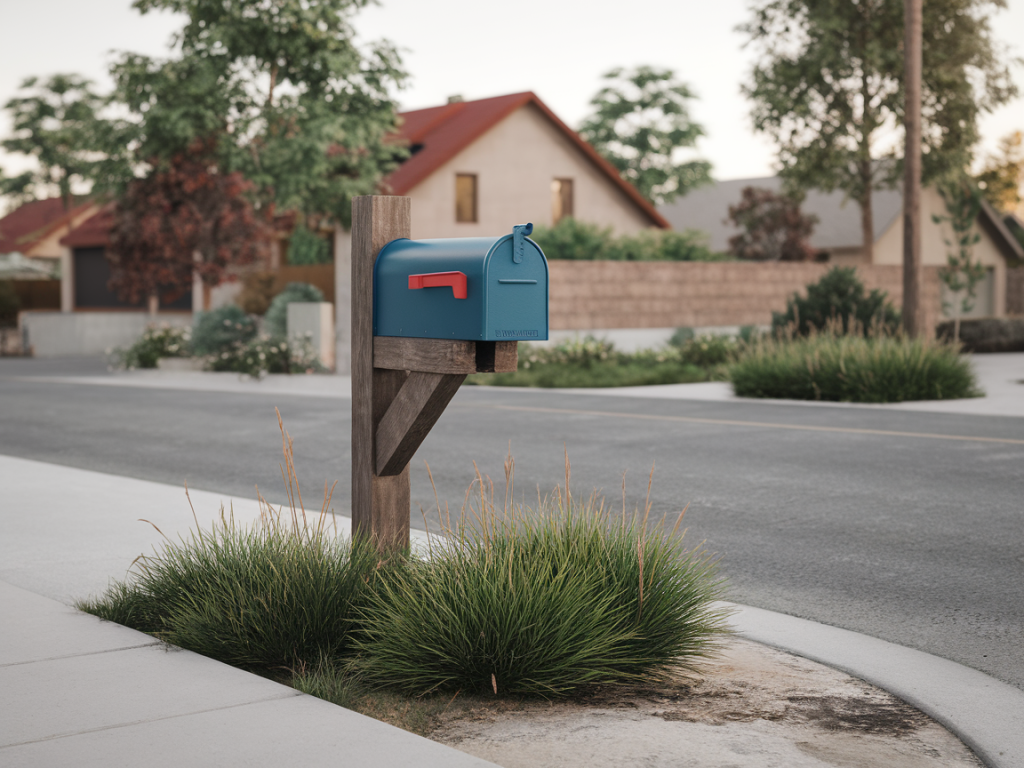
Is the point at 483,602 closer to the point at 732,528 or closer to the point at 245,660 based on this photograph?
the point at 245,660

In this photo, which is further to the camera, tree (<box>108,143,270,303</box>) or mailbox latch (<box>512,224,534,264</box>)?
tree (<box>108,143,270,303</box>)

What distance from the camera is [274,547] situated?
5.14 m

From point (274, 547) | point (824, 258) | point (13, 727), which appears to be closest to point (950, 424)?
point (274, 547)

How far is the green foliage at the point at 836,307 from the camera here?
71.8 feet

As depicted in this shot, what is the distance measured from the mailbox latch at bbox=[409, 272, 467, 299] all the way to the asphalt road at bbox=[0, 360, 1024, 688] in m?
1.21

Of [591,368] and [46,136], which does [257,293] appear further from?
[46,136]

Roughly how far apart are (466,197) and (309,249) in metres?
4.87

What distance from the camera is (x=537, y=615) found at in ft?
14.3

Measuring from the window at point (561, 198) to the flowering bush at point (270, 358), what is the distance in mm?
12780

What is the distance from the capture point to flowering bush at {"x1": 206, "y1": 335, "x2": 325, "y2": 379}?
949 inches

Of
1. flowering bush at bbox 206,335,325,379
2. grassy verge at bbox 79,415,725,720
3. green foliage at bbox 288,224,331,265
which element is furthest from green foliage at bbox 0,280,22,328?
grassy verge at bbox 79,415,725,720

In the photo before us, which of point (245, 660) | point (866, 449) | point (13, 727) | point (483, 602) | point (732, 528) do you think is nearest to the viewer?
point (13, 727)

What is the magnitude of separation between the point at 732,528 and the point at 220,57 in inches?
863

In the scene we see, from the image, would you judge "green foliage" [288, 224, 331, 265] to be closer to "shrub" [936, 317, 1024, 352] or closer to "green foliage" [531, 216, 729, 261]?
"green foliage" [531, 216, 729, 261]
